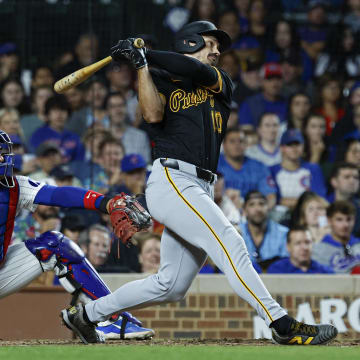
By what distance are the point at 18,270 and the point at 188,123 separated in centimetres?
130

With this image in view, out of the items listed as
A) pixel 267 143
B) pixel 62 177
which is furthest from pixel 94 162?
pixel 267 143

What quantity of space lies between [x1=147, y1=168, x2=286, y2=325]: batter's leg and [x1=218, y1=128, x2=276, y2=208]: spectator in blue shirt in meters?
3.69

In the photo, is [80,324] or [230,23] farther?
[230,23]

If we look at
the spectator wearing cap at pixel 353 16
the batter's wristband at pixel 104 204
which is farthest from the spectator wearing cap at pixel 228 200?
the batter's wristband at pixel 104 204

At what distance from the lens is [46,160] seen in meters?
8.40

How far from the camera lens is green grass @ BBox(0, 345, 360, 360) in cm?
382

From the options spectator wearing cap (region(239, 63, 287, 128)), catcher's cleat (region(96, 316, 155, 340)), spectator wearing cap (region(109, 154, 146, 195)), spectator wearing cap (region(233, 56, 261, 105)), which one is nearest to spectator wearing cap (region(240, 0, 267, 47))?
spectator wearing cap (region(233, 56, 261, 105))

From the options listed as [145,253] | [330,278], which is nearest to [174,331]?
[145,253]

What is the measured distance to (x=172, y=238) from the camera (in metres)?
4.57

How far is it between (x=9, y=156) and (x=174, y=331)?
244 centimetres

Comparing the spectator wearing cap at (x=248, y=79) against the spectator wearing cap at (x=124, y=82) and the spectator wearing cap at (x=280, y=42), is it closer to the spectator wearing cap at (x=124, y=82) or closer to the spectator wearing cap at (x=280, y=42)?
the spectator wearing cap at (x=280, y=42)

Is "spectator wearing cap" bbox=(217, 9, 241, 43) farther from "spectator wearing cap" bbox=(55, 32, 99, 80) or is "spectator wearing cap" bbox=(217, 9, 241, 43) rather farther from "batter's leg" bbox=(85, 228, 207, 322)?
"batter's leg" bbox=(85, 228, 207, 322)

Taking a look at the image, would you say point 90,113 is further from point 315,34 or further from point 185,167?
point 185,167

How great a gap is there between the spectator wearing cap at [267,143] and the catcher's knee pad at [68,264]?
3.73m
